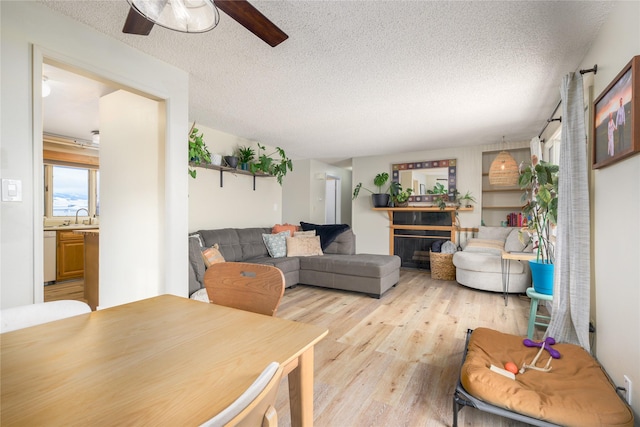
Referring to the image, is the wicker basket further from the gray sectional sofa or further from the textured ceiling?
the textured ceiling

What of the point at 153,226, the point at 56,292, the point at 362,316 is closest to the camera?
the point at 153,226

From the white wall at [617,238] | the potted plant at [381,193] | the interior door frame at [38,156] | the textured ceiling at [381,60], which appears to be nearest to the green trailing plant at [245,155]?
the textured ceiling at [381,60]

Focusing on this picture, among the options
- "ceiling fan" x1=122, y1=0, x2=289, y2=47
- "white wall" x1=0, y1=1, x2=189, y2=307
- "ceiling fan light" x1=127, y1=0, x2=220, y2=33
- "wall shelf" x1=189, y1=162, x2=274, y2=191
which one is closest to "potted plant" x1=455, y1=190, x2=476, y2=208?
"wall shelf" x1=189, y1=162, x2=274, y2=191

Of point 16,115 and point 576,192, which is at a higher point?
point 16,115

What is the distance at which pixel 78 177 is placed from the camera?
5223 mm

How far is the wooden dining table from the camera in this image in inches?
22.8

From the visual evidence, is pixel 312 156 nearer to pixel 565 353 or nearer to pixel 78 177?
pixel 78 177

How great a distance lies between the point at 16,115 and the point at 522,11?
2.95 metres

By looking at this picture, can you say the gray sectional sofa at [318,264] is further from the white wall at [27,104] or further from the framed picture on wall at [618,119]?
the framed picture on wall at [618,119]

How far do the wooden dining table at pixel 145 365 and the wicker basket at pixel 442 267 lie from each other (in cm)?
434

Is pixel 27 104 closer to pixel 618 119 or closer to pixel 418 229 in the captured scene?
pixel 618 119


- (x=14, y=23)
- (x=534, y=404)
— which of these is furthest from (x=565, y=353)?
(x=14, y=23)

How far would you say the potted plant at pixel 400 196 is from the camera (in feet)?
18.6

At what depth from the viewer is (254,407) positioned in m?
0.48
